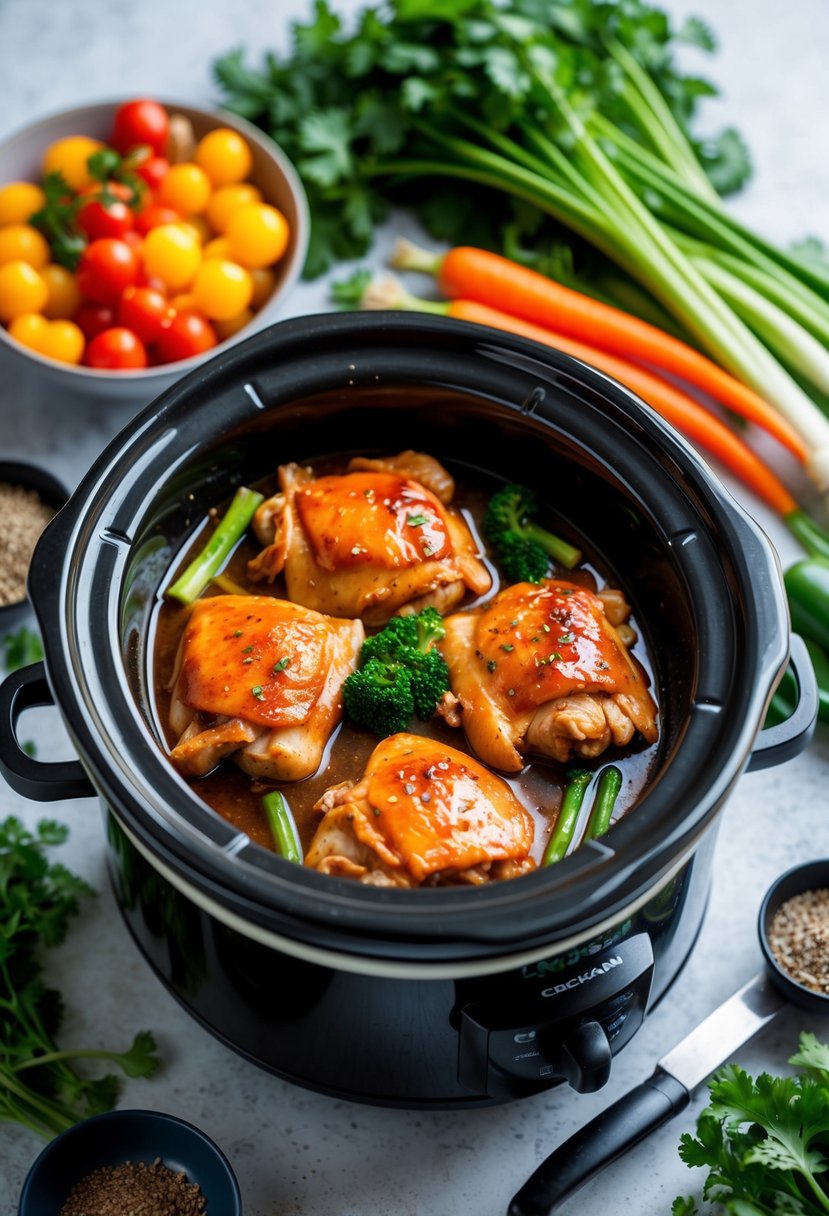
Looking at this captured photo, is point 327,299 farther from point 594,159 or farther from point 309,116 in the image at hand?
point 594,159

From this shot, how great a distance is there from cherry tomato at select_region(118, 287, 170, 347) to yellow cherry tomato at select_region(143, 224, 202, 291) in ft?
0.26

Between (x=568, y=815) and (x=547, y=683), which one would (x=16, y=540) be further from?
(x=568, y=815)

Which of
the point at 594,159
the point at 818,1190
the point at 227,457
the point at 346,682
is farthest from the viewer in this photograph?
the point at 594,159

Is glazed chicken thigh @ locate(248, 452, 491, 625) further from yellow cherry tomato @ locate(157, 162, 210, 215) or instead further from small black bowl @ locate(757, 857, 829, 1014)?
yellow cherry tomato @ locate(157, 162, 210, 215)

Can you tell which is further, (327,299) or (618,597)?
(327,299)

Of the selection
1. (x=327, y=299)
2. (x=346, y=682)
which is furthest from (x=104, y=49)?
(x=346, y=682)

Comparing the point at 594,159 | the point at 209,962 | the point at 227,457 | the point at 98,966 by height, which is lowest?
the point at 98,966

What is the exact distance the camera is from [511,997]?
6.98ft

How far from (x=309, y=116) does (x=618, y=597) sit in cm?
200

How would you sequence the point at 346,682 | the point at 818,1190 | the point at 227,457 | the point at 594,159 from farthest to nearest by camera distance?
the point at 594,159
the point at 227,457
the point at 346,682
the point at 818,1190

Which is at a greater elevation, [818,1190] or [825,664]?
[825,664]

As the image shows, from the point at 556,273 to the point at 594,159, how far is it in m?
0.34

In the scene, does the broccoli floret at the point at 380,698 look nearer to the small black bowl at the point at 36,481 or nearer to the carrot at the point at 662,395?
the small black bowl at the point at 36,481

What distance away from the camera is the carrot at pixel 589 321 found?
11.8ft
